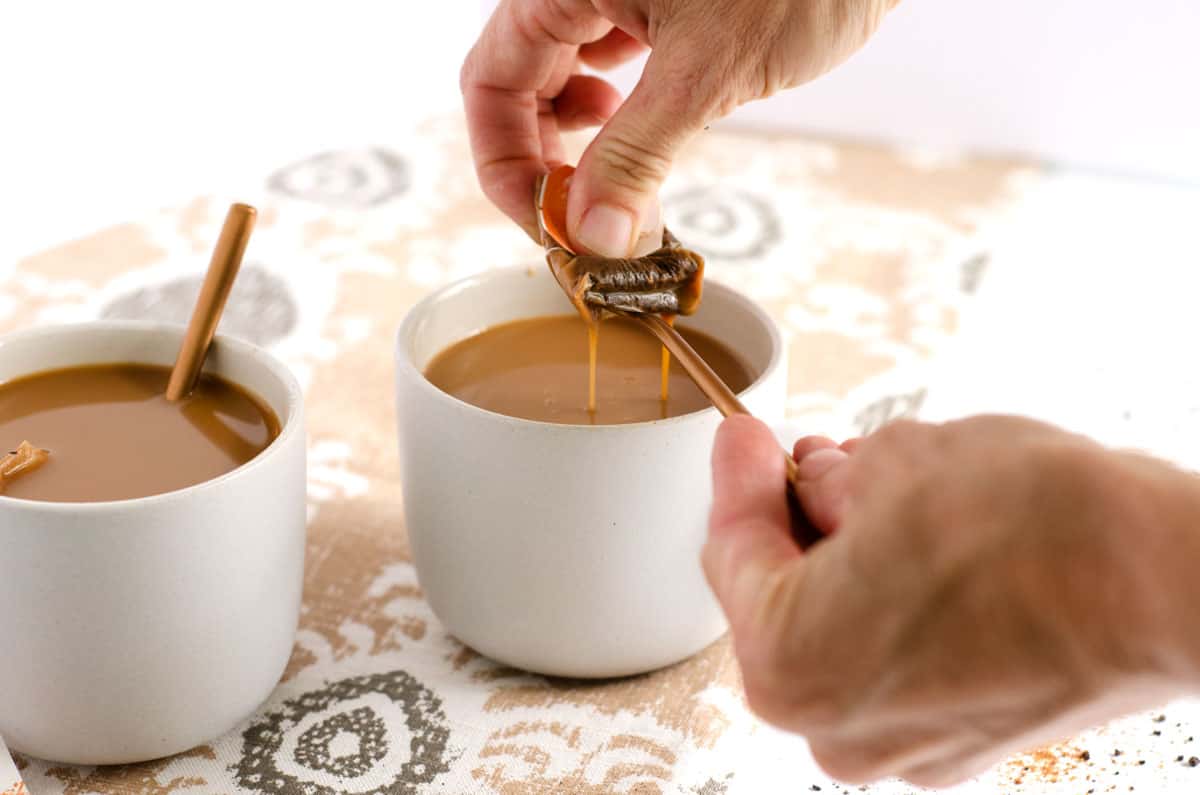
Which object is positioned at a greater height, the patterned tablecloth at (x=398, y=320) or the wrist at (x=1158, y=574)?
the wrist at (x=1158, y=574)

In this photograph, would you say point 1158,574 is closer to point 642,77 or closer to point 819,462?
point 819,462

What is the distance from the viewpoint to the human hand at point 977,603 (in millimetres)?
475

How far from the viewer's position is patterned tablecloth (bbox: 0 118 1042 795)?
30.6 inches

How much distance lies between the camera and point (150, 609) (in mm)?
697

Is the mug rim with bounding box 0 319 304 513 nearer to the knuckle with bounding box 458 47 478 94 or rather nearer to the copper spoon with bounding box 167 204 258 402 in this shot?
the copper spoon with bounding box 167 204 258 402

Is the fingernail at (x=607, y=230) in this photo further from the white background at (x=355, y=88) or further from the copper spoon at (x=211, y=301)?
the white background at (x=355, y=88)

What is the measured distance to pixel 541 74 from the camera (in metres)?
1.03

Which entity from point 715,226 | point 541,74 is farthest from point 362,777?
point 715,226

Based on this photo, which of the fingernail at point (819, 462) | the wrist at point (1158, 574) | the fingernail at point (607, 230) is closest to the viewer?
the wrist at point (1158, 574)

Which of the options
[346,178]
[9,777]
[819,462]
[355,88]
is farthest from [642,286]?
[355,88]

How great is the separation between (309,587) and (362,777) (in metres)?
0.20

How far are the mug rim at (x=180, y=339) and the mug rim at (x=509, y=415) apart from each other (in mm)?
69

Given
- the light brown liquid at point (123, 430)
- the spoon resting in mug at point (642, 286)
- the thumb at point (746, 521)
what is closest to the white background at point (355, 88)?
the light brown liquid at point (123, 430)

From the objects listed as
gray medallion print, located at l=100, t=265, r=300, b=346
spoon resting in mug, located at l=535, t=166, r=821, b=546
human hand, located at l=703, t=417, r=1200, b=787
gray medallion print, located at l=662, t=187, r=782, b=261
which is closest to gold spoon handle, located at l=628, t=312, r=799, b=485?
spoon resting in mug, located at l=535, t=166, r=821, b=546
